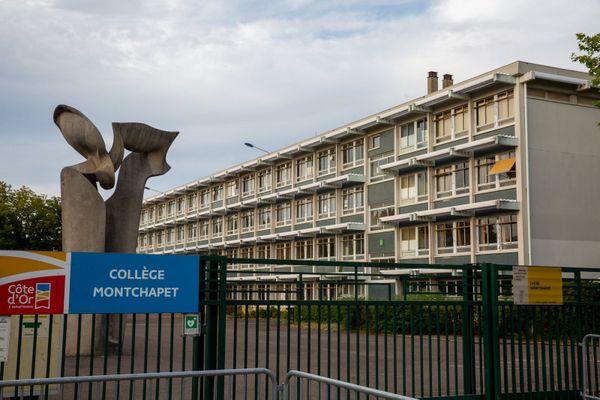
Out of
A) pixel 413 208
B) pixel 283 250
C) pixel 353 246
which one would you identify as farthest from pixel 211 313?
pixel 283 250

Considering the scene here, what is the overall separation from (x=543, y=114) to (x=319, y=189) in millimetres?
22058

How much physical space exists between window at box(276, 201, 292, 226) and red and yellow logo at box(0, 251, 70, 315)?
54.3m

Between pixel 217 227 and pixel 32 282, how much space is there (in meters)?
69.4

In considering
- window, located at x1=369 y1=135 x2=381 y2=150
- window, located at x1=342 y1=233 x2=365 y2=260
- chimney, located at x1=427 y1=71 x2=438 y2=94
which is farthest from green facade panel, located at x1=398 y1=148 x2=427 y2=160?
window, located at x1=342 y1=233 x2=365 y2=260

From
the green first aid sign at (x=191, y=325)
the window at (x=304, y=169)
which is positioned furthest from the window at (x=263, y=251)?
the green first aid sign at (x=191, y=325)

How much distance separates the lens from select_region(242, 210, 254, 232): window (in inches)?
2689

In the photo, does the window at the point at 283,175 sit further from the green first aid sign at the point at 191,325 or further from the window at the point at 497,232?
the green first aid sign at the point at 191,325

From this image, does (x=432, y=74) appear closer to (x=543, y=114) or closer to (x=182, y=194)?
(x=543, y=114)

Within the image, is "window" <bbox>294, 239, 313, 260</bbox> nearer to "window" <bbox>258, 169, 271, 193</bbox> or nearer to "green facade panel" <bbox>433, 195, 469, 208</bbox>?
"window" <bbox>258, 169, 271, 193</bbox>

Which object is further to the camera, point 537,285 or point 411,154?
point 411,154

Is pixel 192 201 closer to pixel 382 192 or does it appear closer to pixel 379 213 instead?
pixel 379 213

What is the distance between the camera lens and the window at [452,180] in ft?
135

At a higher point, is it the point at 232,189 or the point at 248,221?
the point at 232,189

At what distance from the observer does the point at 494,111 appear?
39312mm
